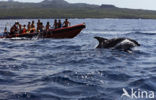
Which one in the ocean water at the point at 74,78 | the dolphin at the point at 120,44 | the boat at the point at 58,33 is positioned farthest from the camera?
the boat at the point at 58,33

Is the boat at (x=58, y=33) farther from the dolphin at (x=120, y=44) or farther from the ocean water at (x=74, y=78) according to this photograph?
the ocean water at (x=74, y=78)

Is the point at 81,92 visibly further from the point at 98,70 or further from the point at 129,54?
the point at 129,54

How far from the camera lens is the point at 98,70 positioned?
10375 millimetres

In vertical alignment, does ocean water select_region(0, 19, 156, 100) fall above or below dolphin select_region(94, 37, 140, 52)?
below

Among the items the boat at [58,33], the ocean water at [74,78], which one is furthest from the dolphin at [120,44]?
the boat at [58,33]

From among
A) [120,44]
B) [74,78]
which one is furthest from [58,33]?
[74,78]

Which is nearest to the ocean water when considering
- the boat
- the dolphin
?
the dolphin

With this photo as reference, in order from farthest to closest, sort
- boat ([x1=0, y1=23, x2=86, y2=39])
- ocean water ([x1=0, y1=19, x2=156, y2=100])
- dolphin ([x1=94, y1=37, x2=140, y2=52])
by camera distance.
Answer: boat ([x1=0, y1=23, x2=86, y2=39])
dolphin ([x1=94, y1=37, x2=140, y2=52])
ocean water ([x1=0, y1=19, x2=156, y2=100])

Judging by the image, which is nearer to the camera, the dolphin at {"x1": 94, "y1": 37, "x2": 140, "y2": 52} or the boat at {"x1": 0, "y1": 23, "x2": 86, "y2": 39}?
the dolphin at {"x1": 94, "y1": 37, "x2": 140, "y2": 52}

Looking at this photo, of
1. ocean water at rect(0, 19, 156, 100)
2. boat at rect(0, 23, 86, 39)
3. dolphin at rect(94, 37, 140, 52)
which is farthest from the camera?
boat at rect(0, 23, 86, 39)

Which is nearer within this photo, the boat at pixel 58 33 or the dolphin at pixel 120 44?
the dolphin at pixel 120 44

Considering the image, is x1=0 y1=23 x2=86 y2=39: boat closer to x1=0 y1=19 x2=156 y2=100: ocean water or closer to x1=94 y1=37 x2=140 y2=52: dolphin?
x1=94 y1=37 x2=140 y2=52: dolphin

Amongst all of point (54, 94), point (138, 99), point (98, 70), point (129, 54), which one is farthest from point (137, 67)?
point (54, 94)

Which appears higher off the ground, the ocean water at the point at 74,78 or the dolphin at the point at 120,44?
the dolphin at the point at 120,44
